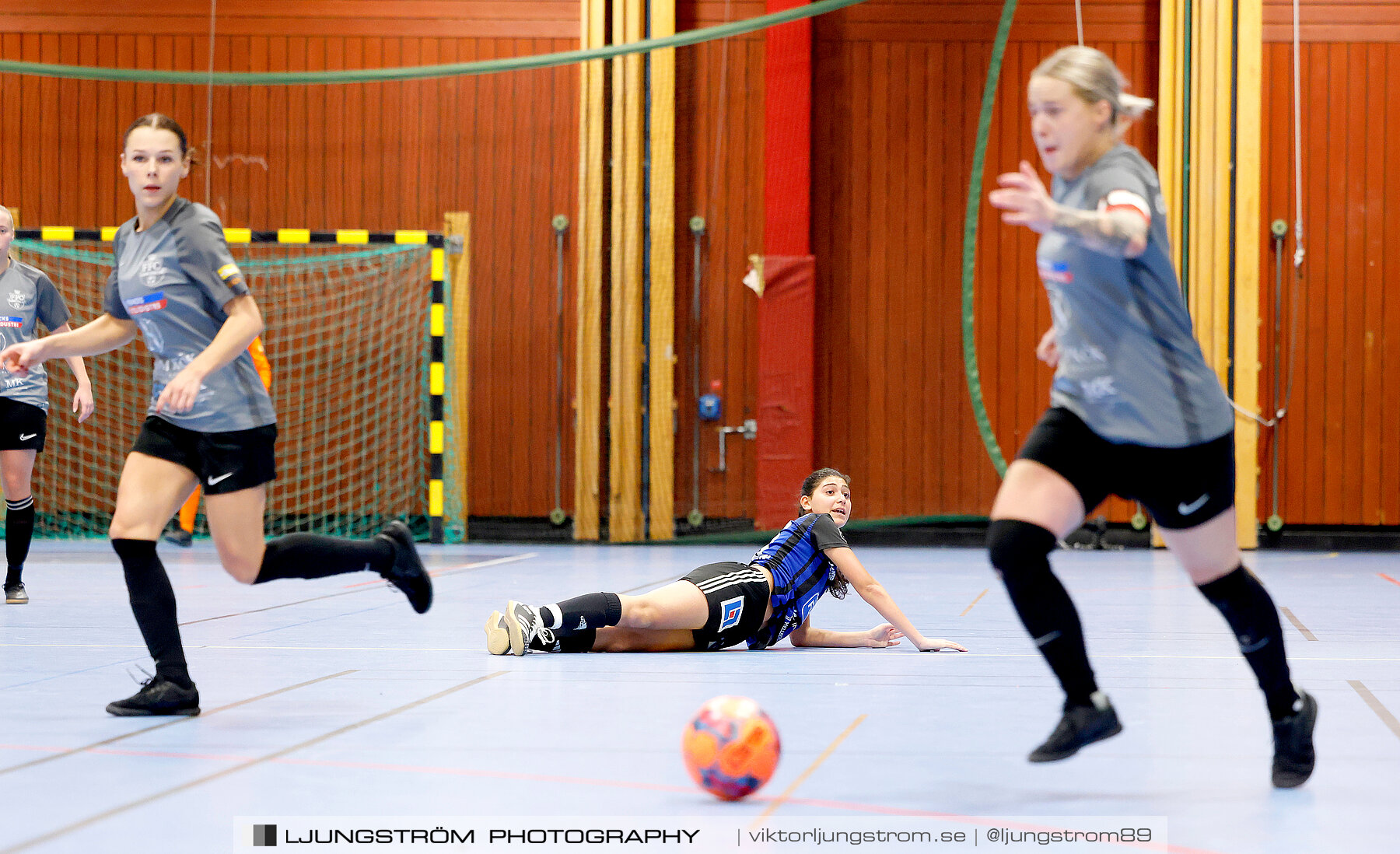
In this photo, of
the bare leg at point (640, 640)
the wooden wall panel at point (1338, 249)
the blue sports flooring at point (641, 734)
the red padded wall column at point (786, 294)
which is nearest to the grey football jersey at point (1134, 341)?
the blue sports flooring at point (641, 734)

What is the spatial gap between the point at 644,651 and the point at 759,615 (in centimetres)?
46

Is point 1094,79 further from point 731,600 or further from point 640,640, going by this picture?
point 640,640

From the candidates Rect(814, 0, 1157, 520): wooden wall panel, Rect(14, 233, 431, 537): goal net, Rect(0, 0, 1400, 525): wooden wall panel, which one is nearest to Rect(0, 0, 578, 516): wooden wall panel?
Rect(0, 0, 1400, 525): wooden wall panel

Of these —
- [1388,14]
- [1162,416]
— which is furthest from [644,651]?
[1388,14]

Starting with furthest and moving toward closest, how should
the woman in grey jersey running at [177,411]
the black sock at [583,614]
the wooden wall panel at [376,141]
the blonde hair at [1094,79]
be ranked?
the wooden wall panel at [376,141], the black sock at [583,614], the woman in grey jersey running at [177,411], the blonde hair at [1094,79]

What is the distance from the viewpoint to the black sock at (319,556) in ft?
12.4

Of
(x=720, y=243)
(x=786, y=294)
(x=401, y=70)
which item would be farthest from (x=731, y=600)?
(x=720, y=243)

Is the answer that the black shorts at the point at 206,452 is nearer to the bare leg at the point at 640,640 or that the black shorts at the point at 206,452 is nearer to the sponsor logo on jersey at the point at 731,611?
the bare leg at the point at 640,640

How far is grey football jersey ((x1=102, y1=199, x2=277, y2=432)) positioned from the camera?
11.9ft

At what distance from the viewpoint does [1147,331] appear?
280cm

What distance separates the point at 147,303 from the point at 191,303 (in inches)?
5.3

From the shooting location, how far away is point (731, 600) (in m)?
4.71

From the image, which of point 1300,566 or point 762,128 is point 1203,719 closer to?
point 1300,566

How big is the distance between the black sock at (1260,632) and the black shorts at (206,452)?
248 cm
